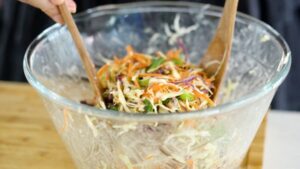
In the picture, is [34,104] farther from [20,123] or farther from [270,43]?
[270,43]

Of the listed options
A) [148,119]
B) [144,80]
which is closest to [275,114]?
[144,80]

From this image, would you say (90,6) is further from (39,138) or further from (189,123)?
(189,123)

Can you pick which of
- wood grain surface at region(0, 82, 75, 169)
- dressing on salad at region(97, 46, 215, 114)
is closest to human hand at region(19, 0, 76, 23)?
dressing on salad at region(97, 46, 215, 114)

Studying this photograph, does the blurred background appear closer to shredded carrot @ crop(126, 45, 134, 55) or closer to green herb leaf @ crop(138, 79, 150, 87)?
shredded carrot @ crop(126, 45, 134, 55)

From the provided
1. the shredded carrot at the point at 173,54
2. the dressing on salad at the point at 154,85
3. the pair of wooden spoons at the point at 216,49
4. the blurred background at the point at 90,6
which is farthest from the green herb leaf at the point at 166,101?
the blurred background at the point at 90,6

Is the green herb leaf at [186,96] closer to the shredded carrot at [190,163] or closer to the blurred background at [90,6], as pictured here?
the shredded carrot at [190,163]

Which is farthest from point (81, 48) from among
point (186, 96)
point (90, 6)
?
point (90, 6)
